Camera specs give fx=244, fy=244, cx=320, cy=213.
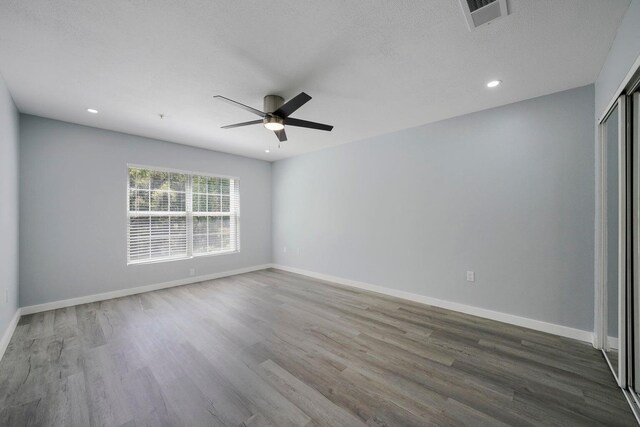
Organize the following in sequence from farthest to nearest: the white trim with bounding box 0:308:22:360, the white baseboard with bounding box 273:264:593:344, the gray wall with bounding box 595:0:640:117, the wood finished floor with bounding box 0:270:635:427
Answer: the white baseboard with bounding box 273:264:593:344 → the white trim with bounding box 0:308:22:360 → the wood finished floor with bounding box 0:270:635:427 → the gray wall with bounding box 595:0:640:117

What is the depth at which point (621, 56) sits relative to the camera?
5.71 feet

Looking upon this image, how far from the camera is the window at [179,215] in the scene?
165 inches

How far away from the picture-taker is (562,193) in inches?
104

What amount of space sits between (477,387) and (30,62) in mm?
Answer: 4564

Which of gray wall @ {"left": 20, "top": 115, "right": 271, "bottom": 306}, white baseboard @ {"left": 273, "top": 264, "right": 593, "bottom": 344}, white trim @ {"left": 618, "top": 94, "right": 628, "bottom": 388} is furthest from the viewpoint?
gray wall @ {"left": 20, "top": 115, "right": 271, "bottom": 306}

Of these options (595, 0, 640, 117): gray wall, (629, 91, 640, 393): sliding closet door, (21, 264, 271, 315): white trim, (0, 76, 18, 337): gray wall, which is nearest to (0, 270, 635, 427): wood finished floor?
(21, 264, 271, 315): white trim

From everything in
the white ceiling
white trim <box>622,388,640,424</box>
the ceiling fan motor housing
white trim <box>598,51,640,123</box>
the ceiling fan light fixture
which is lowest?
white trim <box>622,388,640,424</box>

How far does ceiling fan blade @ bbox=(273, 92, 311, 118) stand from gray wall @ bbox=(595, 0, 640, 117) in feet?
6.94

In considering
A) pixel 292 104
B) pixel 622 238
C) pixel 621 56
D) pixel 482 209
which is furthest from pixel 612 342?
pixel 292 104

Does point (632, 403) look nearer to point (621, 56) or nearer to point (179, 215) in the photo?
point (621, 56)

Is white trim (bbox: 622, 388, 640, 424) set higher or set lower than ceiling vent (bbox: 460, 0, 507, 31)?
lower

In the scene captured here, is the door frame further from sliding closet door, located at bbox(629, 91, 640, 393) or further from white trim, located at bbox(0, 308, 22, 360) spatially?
white trim, located at bbox(0, 308, 22, 360)

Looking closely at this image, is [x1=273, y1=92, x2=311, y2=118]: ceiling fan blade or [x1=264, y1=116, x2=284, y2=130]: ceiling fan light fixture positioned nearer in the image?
[x1=273, y1=92, x2=311, y2=118]: ceiling fan blade

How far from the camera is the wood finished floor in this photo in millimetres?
1599
